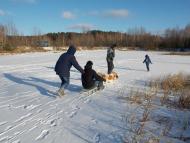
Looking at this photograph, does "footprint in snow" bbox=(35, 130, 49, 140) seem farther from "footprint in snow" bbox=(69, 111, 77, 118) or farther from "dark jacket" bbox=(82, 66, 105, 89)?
"dark jacket" bbox=(82, 66, 105, 89)

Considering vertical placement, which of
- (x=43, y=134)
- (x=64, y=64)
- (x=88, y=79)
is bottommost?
(x=43, y=134)

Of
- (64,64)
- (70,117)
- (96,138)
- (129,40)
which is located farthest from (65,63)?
(129,40)

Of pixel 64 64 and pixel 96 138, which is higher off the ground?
pixel 64 64

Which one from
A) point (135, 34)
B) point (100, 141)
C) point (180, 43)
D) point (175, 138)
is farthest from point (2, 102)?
point (135, 34)

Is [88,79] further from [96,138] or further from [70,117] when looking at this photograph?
[96,138]

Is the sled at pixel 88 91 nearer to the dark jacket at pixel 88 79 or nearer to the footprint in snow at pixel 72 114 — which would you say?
the dark jacket at pixel 88 79

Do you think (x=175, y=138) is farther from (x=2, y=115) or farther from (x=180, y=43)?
(x=180, y=43)

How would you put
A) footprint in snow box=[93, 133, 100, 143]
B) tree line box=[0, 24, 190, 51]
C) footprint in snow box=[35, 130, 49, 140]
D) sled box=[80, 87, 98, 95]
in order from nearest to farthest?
footprint in snow box=[93, 133, 100, 143], footprint in snow box=[35, 130, 49, 140], sled box=[80, 87, 98, 95], tree line box=[0, 24, 190, 51]

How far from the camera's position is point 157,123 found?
680cm

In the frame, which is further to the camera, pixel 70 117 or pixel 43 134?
pixel 70 117

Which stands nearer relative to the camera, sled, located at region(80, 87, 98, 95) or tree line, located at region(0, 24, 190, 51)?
sled, located at region(80, 87, 98, 95)

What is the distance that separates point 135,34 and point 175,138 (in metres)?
121

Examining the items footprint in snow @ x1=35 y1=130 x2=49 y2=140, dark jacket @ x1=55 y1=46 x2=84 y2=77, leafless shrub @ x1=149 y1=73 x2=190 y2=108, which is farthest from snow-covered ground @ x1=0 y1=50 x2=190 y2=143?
dark jacket @ x1=55 y1=46 x2=84 y2=77

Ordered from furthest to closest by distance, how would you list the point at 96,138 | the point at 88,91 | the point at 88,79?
the point at 88,79 < the point at 88,91 < the point at 96,138
